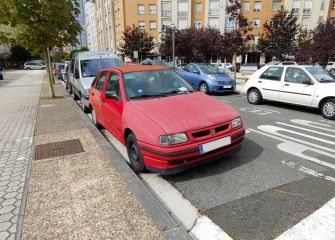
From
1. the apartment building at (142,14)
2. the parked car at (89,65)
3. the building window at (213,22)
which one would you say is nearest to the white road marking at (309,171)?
the parked car at (89,65)

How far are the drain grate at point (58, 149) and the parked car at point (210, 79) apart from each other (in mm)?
7173

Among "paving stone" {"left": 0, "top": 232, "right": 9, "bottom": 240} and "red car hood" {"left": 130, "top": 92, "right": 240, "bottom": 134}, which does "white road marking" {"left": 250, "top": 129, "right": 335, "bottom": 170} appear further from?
"paving stone" {"left": 0, "top": 232, "right": 9, "bottom": 240}

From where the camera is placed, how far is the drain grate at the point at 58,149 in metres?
4.87

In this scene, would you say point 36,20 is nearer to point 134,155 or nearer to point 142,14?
point 134,155

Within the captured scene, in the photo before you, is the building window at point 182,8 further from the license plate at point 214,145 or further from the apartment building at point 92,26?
the license plate at point 214,145

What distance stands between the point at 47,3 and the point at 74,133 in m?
6.22

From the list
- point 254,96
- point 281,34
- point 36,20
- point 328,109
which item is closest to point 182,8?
point 281,34

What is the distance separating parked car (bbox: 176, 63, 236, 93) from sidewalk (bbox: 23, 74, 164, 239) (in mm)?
7778

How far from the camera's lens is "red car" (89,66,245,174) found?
3537mm

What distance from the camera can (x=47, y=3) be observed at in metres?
9.62

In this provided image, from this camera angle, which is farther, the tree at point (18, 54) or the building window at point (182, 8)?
the tree at point (18, 54)

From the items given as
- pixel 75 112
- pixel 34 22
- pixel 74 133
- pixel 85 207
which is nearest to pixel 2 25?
pixel 34 22

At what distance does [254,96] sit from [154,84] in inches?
237

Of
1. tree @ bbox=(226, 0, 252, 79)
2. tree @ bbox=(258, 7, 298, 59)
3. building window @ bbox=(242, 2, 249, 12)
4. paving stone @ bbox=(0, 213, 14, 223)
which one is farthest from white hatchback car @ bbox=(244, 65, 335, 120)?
building window @ bbox=(242, 2, 249, 12)
